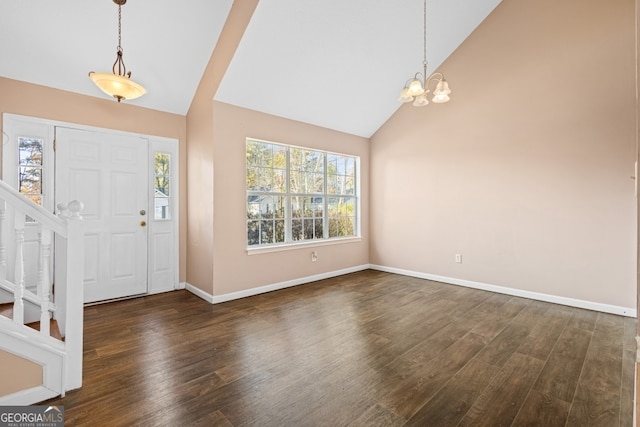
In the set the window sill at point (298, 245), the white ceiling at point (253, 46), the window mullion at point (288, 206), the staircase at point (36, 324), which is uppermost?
the white ceiling at point (253, 46)

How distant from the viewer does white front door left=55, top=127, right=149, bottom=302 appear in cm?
335

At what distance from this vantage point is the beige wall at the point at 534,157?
125 inches

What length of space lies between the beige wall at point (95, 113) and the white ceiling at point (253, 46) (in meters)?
0.10

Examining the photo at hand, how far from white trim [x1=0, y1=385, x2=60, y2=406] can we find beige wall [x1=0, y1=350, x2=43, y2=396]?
0.02 meters

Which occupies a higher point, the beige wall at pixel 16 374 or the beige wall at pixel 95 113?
the beige wall at pixel 95 113

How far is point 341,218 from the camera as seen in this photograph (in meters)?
5.16

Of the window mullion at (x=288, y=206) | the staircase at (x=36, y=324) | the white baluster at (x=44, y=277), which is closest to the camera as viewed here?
the white baluster at (x=44, y=277)

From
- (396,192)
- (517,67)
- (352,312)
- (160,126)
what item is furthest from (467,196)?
(160,126)

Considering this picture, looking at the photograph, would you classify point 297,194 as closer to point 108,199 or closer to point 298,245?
point 298,245

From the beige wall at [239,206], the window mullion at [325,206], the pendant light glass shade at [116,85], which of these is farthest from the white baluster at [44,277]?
the window mullion at [325,206]

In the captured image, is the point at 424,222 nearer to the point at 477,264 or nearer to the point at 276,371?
the point at 477,264

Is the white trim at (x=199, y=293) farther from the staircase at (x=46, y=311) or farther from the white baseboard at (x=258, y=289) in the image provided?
the staircase at (x=46, y=311)

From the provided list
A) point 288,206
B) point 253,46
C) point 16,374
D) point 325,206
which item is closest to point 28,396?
point 16,374

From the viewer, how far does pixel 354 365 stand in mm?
2150
